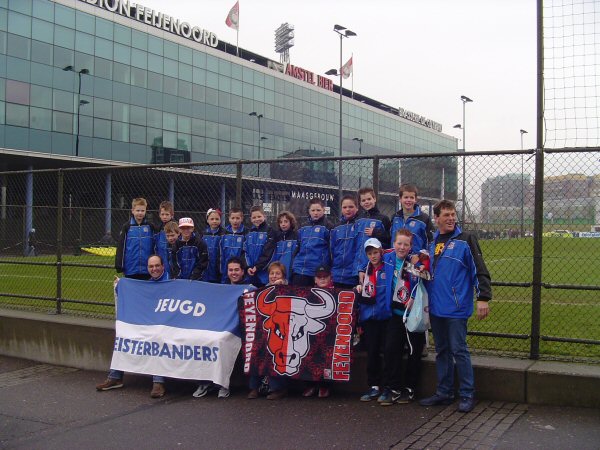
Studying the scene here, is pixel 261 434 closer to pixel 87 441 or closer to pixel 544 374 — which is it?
pixel 87 441

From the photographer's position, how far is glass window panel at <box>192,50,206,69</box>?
147ft

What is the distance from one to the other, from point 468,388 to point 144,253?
404 cm

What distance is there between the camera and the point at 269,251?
6.69 meters

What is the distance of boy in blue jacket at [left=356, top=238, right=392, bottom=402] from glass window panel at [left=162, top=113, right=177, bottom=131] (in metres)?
38.1

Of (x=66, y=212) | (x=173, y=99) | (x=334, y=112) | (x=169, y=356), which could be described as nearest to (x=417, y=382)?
(x=169, y=356)

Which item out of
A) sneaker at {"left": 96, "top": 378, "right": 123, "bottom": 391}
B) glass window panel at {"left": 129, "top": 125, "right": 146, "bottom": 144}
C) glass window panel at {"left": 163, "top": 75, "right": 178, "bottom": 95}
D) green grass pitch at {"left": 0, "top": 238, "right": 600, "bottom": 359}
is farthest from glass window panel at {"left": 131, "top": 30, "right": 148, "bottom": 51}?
sneaker at {"left": 96, "top": 378, "right": 123, "bottom": 391}

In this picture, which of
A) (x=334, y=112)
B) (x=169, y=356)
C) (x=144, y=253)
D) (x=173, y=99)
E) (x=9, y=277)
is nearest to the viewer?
(x=169, y=356)

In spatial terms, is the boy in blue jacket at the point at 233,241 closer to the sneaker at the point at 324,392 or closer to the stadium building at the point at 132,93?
the sneaker at the point at 324,392

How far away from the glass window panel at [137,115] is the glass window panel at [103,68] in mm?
2527

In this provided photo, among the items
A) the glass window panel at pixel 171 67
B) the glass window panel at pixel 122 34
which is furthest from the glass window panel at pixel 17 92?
the glass window panel at pixel 171 67

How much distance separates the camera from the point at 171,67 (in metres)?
42.9

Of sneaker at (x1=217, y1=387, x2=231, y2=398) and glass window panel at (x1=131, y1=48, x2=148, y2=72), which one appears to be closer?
sneaker at (x1=217, y1=387, x2=231, y2=398)

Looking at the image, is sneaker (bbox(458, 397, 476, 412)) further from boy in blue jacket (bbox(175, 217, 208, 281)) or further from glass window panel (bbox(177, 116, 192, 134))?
glass window panel (bbox(177, 116, 192, 134))

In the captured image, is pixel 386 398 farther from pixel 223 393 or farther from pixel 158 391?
pixel 158 391
